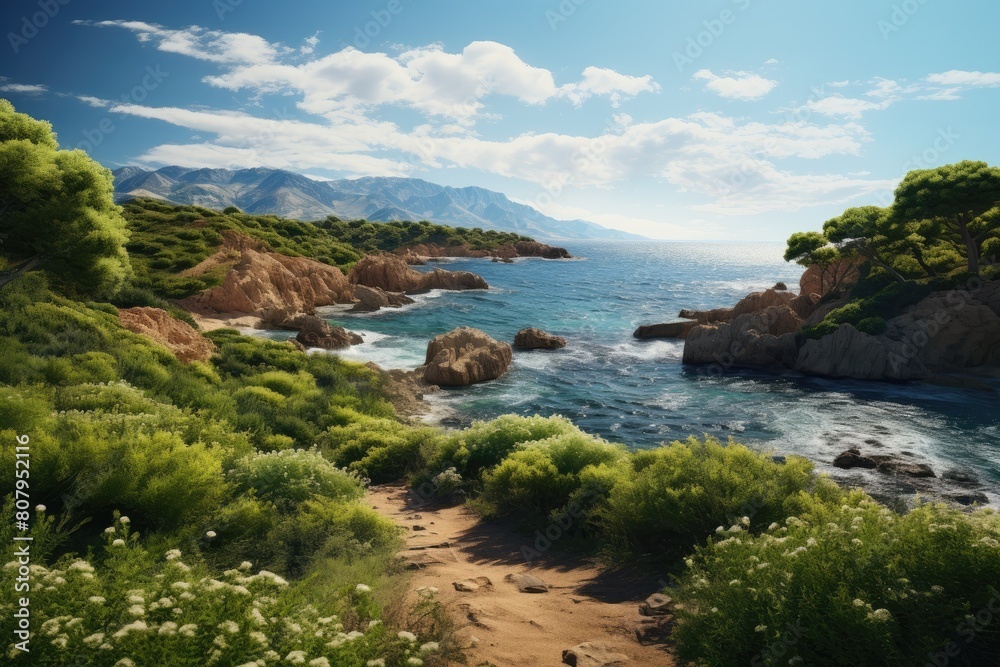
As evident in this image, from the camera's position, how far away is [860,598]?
3.85 metres

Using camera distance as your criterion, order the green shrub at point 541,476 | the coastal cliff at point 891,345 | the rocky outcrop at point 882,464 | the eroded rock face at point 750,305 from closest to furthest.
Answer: the green shrub at point 541,476, the rocky outcrop at point 882,464, the coastal cliff at point 891,345, the eroded rock face at point 750,305

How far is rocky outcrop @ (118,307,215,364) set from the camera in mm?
19438

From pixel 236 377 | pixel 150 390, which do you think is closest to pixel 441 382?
pixel 236 377

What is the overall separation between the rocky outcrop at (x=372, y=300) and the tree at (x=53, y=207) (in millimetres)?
26349

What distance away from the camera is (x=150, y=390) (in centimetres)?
1280

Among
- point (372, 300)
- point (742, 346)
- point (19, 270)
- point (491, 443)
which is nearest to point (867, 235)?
point (742, 346)

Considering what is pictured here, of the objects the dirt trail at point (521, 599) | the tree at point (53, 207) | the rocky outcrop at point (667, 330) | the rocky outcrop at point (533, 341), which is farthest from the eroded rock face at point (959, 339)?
the tree at point (53, 207)

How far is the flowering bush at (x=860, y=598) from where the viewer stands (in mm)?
3699

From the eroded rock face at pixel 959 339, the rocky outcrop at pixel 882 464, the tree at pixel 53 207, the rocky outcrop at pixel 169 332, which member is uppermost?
the tree at pixel 53 207

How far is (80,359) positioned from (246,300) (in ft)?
82.8

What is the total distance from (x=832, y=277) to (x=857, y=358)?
2189 cm

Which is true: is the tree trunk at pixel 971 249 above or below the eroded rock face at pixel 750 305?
above

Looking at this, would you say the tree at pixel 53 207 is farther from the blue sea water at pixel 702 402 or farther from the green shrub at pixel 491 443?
the green shrub at pixel 491 443

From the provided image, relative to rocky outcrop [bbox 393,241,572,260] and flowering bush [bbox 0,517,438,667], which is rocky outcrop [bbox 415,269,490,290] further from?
flowering bush [bbox 0,517,438,667]
